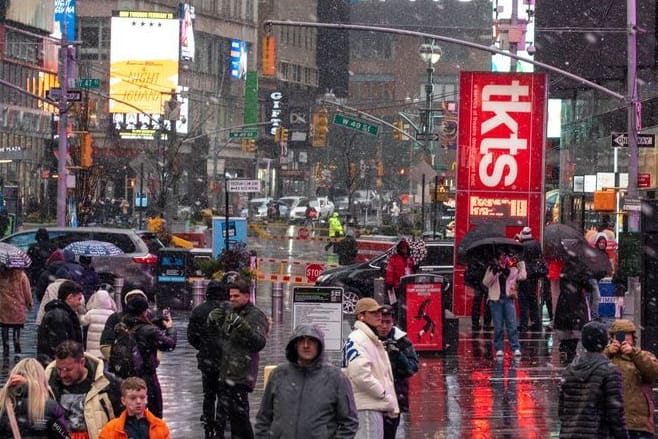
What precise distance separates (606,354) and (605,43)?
36.5 m

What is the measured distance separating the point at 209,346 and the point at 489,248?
1027 centimetres

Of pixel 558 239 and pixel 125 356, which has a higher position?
pixel 558 239

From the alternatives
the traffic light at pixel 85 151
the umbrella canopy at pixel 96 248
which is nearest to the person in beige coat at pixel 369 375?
the umbrella canopy at pixel 96 248

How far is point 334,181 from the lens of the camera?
121000mm

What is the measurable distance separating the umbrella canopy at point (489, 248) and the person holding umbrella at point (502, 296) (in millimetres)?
1115

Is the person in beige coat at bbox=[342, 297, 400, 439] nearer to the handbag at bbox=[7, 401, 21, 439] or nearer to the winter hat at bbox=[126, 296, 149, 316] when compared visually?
the winter hat at bbox=[126, 296, 149, 316]

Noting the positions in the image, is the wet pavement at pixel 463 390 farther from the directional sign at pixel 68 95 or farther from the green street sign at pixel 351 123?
the green street sign at pixel 351 123

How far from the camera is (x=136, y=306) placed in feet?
40.5

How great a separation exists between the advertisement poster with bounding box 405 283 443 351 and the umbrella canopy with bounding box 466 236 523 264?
52.9 inches

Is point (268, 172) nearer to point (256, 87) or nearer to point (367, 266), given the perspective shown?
point (256, 87)

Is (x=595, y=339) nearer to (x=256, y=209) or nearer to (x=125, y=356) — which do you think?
(x=125, y=356)

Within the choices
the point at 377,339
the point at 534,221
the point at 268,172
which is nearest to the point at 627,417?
the point at 377,339

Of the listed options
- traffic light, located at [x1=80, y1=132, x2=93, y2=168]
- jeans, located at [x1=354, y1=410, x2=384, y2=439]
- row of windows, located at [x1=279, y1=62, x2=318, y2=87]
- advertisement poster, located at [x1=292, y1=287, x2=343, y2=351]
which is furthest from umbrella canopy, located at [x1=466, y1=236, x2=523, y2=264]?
row of windows, located at [x1=279, y1=62, x2=318, y2=87]

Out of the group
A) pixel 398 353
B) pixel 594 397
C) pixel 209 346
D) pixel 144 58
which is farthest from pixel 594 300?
pixel 144 58
